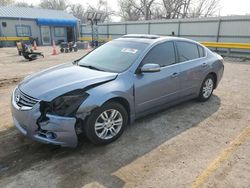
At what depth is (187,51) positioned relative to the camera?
16.4 feet

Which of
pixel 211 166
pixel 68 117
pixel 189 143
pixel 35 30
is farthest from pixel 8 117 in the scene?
pixel 35 30

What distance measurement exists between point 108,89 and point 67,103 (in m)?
0.65

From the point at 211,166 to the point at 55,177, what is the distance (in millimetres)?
2069

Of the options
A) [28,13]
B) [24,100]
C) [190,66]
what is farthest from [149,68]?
[28,13]

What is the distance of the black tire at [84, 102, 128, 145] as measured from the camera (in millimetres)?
3288

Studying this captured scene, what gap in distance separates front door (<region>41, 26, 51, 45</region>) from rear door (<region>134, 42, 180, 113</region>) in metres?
27.2

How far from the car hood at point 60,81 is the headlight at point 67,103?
7 cm

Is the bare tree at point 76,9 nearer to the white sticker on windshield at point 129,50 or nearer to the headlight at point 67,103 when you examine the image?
the white sticker on windshield at point 129,50

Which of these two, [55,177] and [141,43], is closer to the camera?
[55,177]

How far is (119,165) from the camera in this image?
3135 millimetres

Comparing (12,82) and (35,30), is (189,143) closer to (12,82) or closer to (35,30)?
(12,82)

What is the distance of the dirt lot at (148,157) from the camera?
2.84 metres

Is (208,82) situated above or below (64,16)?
below

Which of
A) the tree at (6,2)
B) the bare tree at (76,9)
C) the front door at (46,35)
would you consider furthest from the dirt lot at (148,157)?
the bare tree at (76,9)
